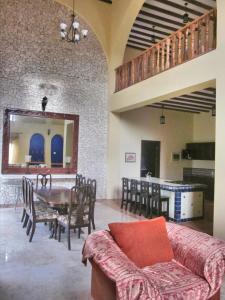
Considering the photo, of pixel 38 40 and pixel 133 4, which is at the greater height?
pixel 133 4

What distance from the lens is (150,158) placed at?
1002 cm

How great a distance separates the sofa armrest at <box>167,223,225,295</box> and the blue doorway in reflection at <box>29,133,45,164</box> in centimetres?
587

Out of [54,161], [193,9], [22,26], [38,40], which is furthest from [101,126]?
[193,9]

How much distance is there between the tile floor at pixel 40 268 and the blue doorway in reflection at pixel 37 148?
2.85 m

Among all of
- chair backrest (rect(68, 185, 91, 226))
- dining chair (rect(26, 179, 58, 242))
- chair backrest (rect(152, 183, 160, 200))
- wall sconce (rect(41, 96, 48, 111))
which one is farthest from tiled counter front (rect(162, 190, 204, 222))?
wall sconce (rect(41, 96, 48, 111))

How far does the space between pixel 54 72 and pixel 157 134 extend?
4.40 m

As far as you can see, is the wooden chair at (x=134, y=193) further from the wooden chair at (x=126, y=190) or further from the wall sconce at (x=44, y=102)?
the wall sconce at (x=44, y=102)

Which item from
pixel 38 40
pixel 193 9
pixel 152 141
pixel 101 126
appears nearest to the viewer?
pixel 193 9

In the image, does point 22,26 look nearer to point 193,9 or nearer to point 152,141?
point 193,9

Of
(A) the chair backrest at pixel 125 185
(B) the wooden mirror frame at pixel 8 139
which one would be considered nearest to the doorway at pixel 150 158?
(A) the chair backrest at pixel 125 185

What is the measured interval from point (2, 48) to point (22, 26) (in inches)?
35.2

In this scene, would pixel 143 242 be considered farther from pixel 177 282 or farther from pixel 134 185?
pixel 134 185

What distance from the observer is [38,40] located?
7762 mm

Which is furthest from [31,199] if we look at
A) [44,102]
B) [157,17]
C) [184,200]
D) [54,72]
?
[157,17]
